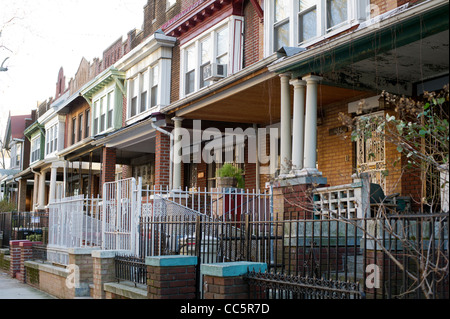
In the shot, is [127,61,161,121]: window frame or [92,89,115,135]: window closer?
[127,61,161,121]: window frame

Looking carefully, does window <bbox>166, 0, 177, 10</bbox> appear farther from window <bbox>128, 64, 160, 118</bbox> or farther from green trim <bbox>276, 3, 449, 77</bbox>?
green trim <bbox>276, 3, 449, 77</bbox>

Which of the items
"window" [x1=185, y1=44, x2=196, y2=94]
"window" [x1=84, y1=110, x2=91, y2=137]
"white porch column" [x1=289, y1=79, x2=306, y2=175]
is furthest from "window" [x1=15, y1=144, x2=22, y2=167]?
"white porch column" [x1=289, y1=79, x2=306, y2=175]

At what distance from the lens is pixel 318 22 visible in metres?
11.4

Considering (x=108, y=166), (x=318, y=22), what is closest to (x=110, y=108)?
(x=108, y=166)

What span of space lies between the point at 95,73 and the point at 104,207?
15816 mm

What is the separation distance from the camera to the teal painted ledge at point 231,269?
5.56 meters

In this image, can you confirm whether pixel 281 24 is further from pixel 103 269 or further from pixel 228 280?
pixel 228 280

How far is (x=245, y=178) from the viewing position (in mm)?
16031

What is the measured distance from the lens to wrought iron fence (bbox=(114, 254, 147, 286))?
8.16m

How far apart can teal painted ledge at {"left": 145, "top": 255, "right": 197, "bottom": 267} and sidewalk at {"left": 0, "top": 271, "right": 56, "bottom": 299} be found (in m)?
5.29

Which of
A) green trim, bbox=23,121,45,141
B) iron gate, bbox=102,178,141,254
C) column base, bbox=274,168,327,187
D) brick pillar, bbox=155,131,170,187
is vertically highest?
green trim, bbox=23,121,45,141
